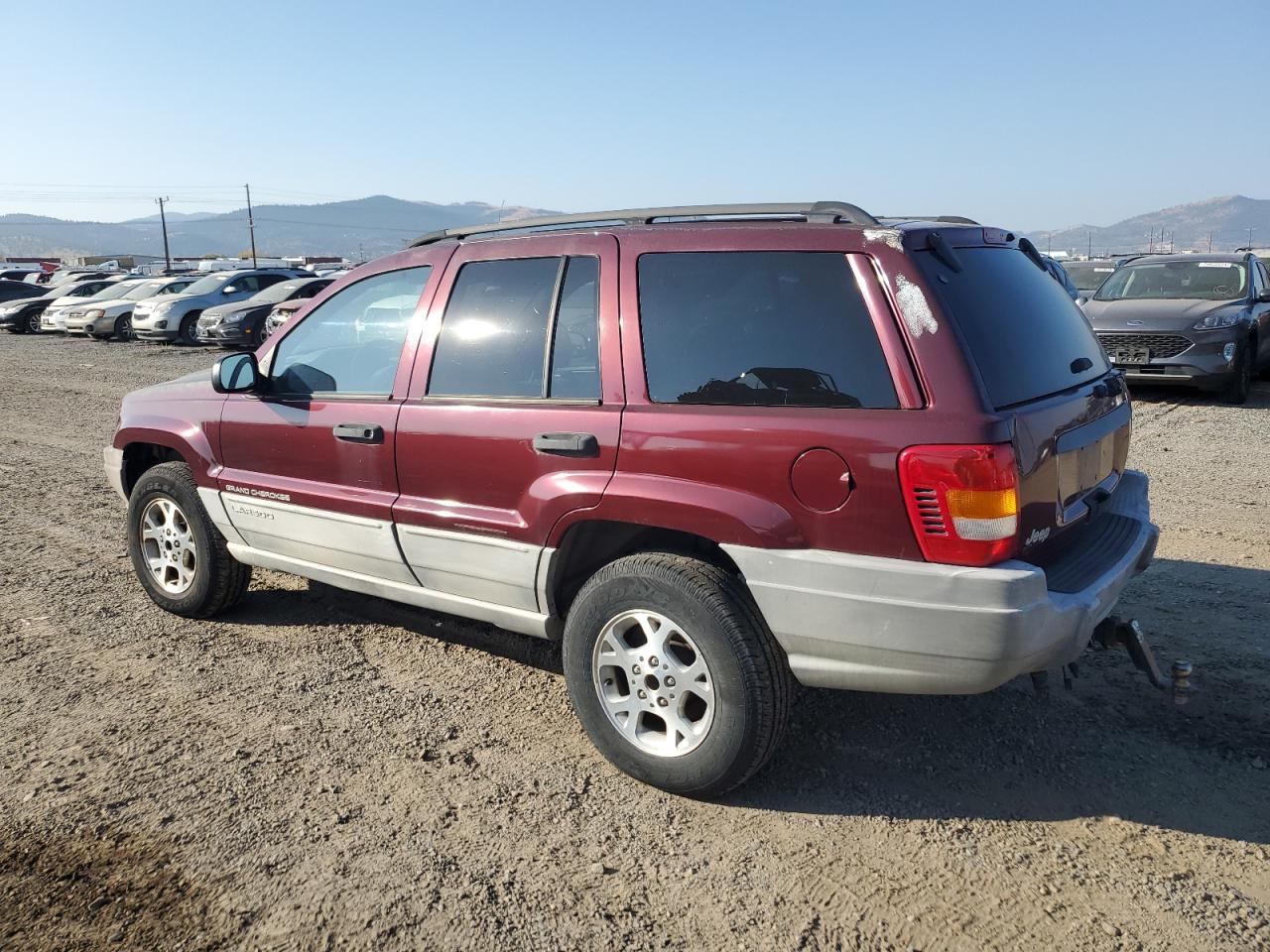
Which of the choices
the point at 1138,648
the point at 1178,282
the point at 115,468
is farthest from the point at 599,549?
the point at 1178,282

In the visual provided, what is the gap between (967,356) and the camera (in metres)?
2.77

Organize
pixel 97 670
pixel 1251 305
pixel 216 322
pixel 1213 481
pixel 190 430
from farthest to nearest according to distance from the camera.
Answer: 1. pixel 216 322
2. pixel 1251 305
3. pixel 1213 481
4. pixel 190 430
5. pixel 97 670

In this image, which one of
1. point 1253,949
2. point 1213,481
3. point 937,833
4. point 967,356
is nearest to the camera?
point 1253,949

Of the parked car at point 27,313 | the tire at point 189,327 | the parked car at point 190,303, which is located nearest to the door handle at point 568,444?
the parked car at point 190,303

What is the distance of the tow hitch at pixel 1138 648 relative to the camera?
325cm

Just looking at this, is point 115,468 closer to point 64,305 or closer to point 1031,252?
point 1031,252

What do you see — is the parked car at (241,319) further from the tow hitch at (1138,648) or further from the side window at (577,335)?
the tow hitch at (1138,648)

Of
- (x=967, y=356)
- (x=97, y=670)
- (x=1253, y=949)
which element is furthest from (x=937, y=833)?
(x=97, y=670)

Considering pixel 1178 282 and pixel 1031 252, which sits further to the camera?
pixel 1178 282

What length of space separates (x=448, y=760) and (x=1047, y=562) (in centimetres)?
215

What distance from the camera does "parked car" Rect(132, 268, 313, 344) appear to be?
21688 mm

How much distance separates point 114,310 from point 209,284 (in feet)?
9.03

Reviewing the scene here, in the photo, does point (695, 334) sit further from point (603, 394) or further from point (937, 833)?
point (937, 833)

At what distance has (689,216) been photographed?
3512 mm
